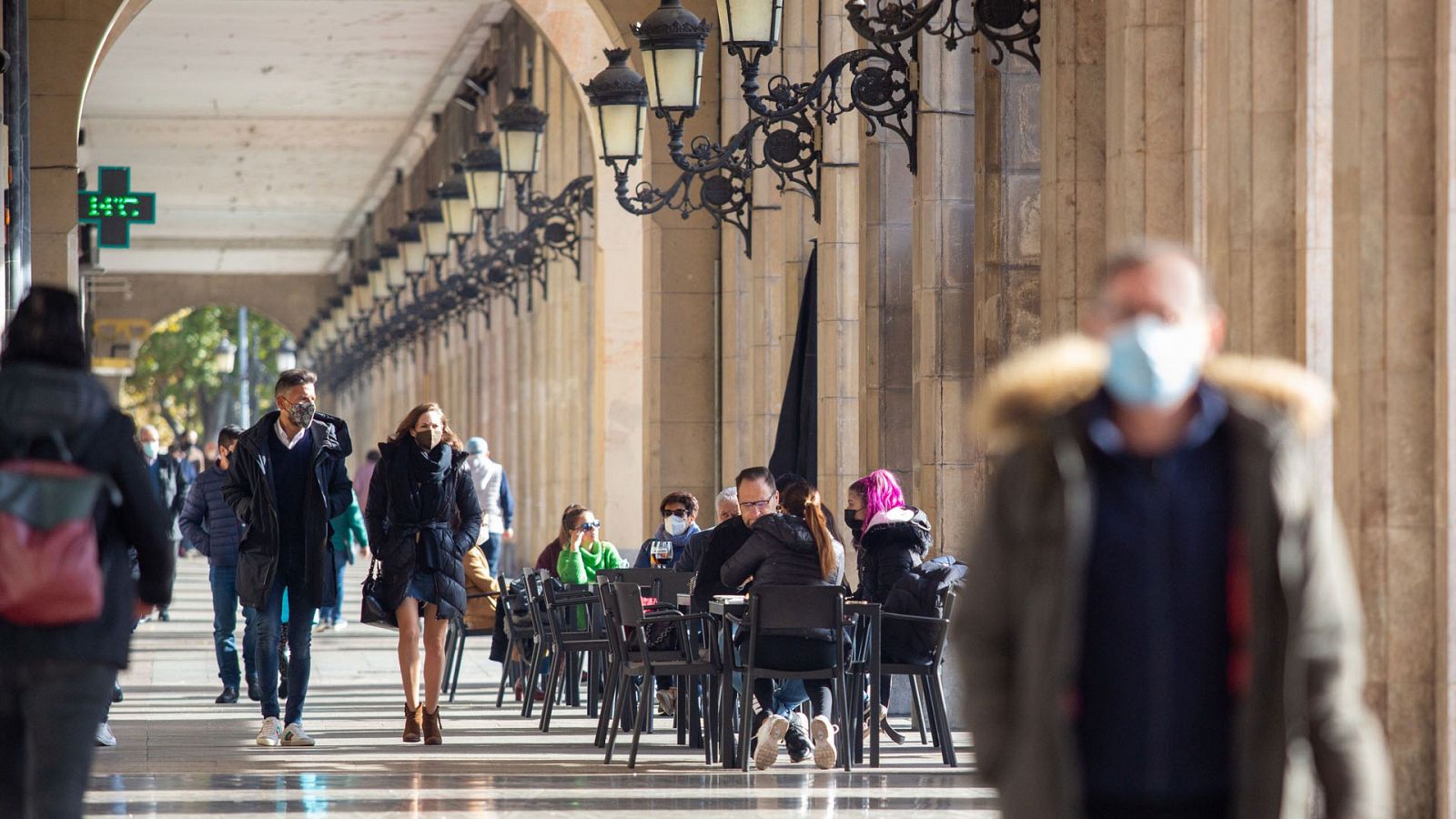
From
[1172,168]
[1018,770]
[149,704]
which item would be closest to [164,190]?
[149,704]

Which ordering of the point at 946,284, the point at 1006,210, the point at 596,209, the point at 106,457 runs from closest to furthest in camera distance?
1. the point at 106,457
2. the point at 1006,210
3. the point at 946,284
4. the point at 596,209

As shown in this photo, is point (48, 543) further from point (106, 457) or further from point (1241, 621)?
point (1241, 621)

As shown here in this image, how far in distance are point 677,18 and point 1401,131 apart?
5.53 m

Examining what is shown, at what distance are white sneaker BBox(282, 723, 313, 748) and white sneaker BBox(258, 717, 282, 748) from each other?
33mm

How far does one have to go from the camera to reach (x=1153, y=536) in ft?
10.8

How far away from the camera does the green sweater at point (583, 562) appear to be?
1347 centimetres

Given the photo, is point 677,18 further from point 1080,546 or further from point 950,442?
point 1080,546

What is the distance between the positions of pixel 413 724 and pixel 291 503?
1.31m

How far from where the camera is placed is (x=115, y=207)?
967 inches

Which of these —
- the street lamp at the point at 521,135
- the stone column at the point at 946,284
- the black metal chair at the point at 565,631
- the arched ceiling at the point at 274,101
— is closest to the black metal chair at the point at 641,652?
the black metal chair at the point at 565,631

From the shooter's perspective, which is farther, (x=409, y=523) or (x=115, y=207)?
(x=115, y=207)

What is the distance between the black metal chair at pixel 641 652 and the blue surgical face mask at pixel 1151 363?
6.58 meters

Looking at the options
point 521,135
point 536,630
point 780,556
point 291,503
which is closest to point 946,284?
point 536,630

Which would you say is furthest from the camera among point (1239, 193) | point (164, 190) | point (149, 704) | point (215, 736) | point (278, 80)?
point (164, 190)
